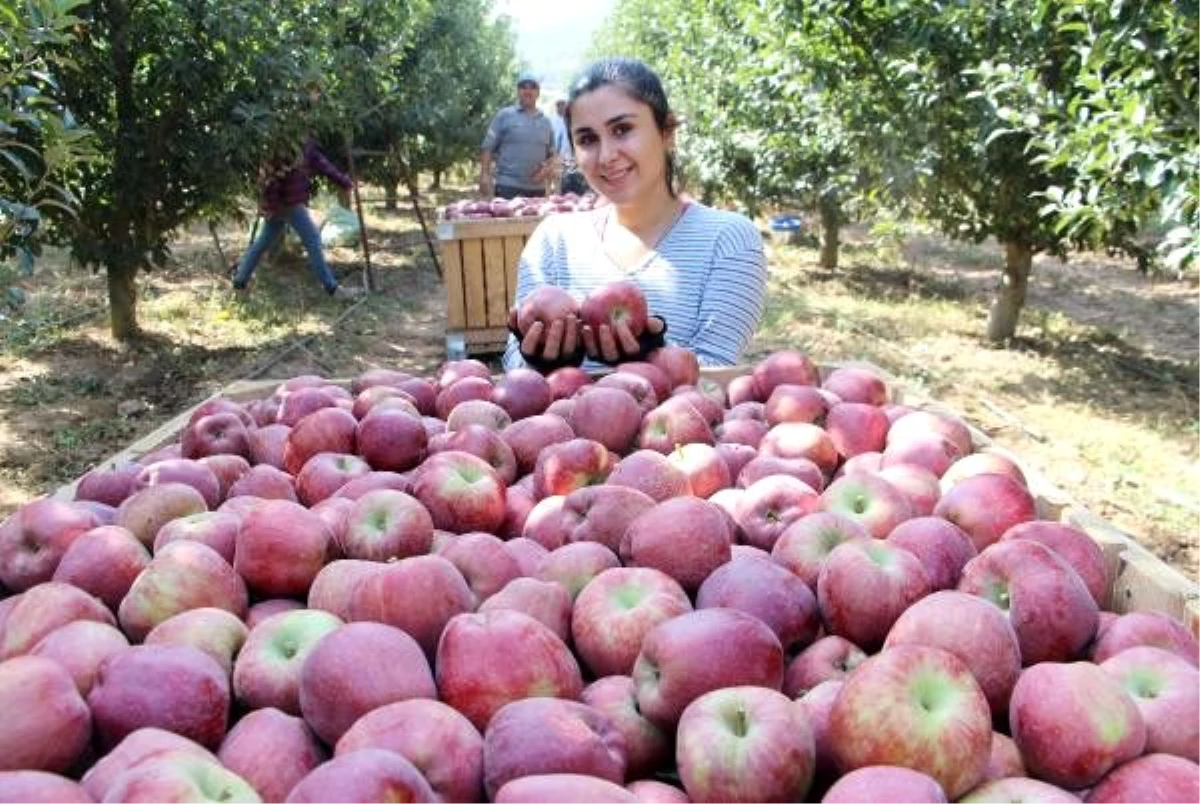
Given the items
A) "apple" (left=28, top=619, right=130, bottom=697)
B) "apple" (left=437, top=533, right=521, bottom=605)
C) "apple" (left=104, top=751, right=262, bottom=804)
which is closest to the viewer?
"apple" (left=104, top=751, right=262, bottom=804)

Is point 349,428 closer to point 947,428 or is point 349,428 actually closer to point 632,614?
point 632,614

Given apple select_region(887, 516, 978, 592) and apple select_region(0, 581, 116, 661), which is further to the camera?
apple select_region(887, 516, 978, 592)

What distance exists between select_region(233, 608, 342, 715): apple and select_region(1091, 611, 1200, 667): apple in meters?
1.13

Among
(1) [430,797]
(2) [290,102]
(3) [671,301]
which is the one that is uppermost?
(2) [290,102]

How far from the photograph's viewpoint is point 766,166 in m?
12.5

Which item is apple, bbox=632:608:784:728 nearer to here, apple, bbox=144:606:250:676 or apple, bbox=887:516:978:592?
apple, bbox=887:516:978:592

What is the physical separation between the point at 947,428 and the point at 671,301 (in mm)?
1317

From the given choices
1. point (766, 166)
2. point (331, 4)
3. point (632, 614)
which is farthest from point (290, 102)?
point (632, 614)

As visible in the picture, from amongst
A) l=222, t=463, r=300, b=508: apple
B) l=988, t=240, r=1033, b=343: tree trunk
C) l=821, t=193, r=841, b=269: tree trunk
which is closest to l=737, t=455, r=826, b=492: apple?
l=222, t=463, r=300, b=508: apple

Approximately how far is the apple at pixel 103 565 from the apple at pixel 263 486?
32 cm

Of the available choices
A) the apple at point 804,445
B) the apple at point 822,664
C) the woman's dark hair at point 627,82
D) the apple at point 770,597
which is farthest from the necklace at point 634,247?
the apple at point 822,664

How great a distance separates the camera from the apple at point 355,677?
132cm

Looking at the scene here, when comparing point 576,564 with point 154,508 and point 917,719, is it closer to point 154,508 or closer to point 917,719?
point 917,719

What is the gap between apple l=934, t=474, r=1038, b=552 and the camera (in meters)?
1.89
